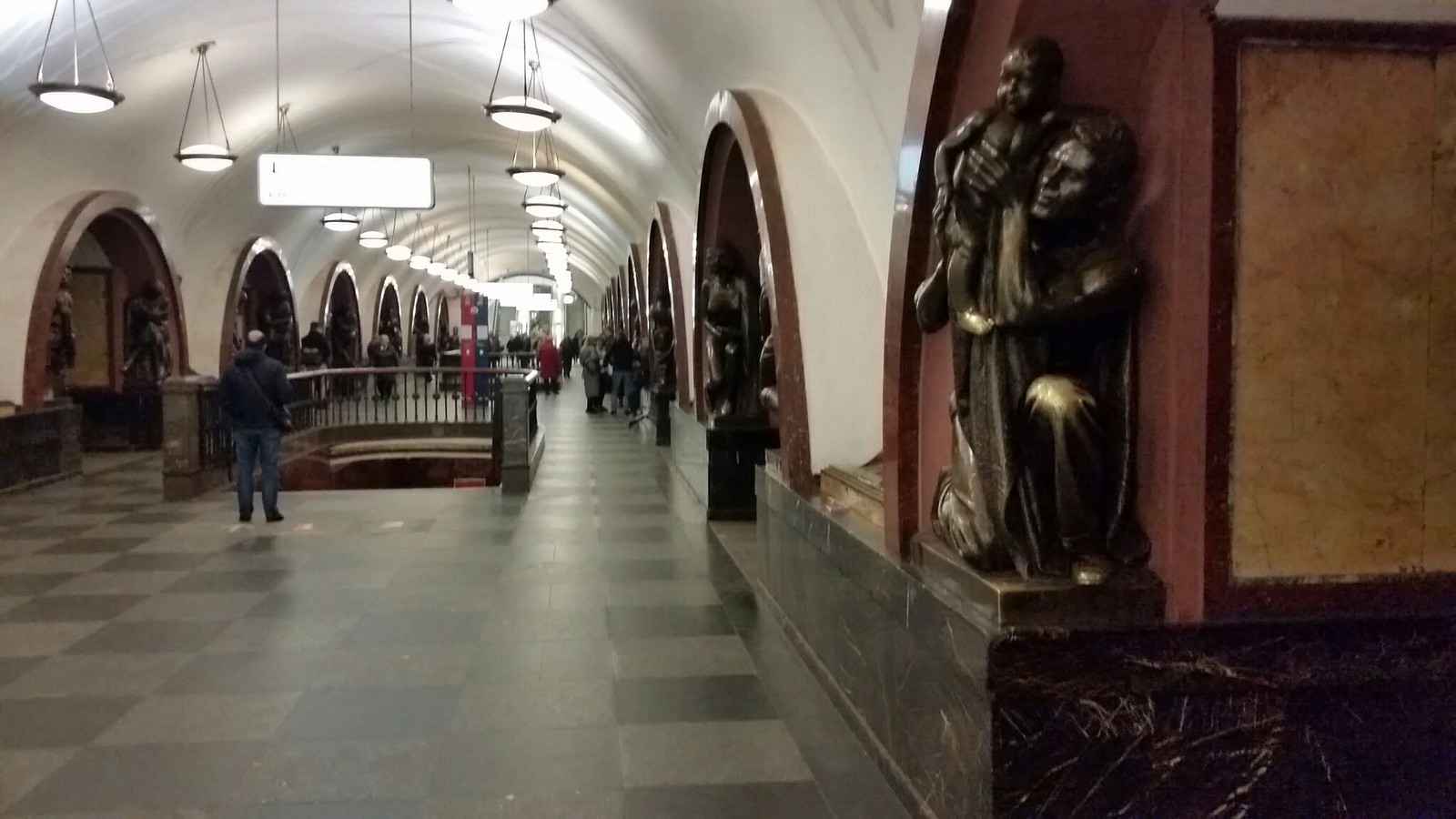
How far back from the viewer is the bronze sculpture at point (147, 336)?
12656 mm

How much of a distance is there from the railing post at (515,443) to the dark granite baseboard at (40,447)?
168 inches

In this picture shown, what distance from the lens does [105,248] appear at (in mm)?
12781

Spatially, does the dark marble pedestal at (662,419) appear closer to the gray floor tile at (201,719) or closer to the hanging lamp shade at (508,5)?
the hanging lamp shade at (508,5)

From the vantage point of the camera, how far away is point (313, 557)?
6477mm

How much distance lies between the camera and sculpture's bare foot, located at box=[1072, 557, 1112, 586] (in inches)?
99.0

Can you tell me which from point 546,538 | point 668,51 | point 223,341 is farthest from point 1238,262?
point 223,341

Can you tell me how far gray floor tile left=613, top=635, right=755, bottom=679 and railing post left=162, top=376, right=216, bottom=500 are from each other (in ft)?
18.8

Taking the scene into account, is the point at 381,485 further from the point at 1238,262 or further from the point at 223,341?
the point at 1238,262

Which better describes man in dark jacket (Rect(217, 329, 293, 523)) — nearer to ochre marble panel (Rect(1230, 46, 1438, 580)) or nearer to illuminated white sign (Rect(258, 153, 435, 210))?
illuminated white sign (Rect(258, 153, 435, 210))

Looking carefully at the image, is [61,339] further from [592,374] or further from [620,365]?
[592,374]

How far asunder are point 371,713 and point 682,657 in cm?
128

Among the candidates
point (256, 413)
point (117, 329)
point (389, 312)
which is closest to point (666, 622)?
point (256, 413)

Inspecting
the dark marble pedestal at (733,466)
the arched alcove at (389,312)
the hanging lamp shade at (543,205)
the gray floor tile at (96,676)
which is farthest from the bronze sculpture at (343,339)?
the gray floor tile at (96,676)

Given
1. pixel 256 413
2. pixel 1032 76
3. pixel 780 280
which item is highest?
pixel 1032 76
